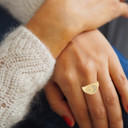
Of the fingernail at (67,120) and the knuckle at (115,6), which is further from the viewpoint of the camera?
the knuckle at (115,6)

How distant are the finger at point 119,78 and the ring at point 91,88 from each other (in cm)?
6

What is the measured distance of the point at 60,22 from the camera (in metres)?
0.57

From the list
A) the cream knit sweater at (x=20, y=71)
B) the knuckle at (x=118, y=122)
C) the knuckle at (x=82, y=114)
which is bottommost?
the knuckle at (x=118, y=122)

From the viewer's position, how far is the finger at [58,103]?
1.89 ft

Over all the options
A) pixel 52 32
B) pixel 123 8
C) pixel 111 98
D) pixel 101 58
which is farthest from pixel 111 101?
pixel 123 8

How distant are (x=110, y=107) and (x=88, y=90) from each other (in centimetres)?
7

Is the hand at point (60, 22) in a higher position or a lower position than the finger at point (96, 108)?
higher

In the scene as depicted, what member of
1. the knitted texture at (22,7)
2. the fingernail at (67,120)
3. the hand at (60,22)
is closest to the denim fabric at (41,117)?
the fingernail at (67,120)

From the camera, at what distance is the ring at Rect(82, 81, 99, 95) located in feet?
1.77

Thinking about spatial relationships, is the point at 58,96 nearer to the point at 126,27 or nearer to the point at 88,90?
the point at 88,90

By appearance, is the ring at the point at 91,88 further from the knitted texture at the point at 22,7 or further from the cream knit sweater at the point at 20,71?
the knitted texture at the point at 22,7

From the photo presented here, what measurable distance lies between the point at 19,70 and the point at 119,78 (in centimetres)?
27

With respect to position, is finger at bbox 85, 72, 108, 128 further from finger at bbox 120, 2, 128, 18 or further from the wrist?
finger at bbox 120, 2, 128, 18

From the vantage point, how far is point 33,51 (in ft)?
1.73
